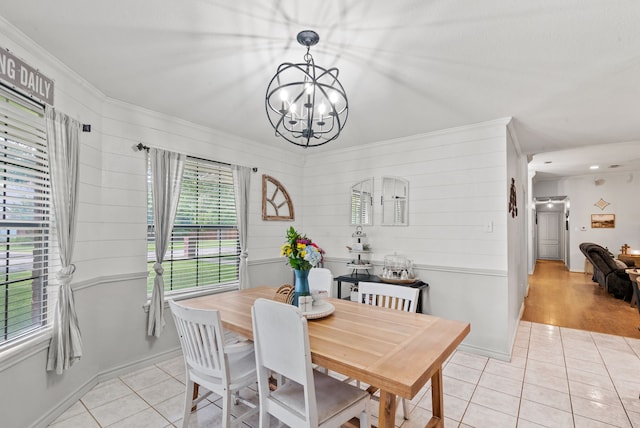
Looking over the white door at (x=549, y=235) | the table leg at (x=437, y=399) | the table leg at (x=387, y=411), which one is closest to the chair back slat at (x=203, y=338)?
the table leg at (x=387, y=411)

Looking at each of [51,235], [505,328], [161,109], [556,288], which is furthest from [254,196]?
[556,288]

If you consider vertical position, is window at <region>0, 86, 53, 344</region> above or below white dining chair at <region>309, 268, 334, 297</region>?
above

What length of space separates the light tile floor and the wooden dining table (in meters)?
0.76

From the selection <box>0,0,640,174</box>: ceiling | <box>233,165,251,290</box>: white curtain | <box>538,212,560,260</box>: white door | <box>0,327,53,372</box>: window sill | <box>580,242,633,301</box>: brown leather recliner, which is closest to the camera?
<box>0,0,640,174</box>: ceiling

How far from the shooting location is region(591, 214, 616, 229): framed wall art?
8.16 metres

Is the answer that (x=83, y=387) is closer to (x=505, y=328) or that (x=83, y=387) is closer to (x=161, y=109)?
(x=161, y=109)

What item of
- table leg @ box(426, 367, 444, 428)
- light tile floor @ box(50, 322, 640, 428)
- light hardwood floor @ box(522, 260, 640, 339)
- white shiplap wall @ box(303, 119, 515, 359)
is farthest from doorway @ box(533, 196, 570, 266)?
table leg @ box(426, 367, 444, 428)

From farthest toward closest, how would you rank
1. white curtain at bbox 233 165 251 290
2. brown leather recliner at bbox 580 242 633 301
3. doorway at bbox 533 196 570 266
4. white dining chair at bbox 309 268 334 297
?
1. doorway at bbox 533 196 570 266
2. brown leather recliner at bbox 580 242 633 301
3. white curtain at bbox 233 165 251 290
4. white dining chair at bbox 309 268 334 297

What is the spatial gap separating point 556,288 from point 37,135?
8917 millimetres

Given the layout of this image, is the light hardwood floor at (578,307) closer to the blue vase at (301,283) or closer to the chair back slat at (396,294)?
the chair back slat at (396,294)

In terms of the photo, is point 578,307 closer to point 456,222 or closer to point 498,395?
point 456,222

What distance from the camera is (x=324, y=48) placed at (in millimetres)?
2080

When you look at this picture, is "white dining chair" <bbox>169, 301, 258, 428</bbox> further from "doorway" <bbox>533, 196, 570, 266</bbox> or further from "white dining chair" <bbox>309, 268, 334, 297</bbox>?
"doorway" <bbox>533, 196, 570, 266</bbox>

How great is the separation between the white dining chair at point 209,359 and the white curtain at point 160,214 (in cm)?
132
